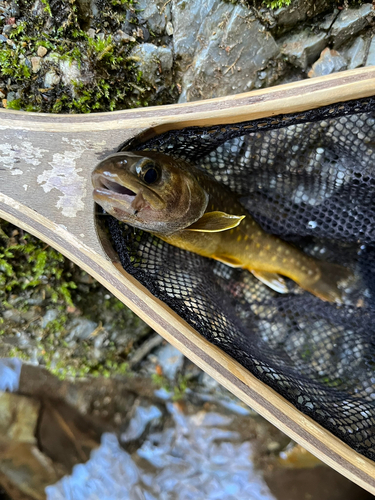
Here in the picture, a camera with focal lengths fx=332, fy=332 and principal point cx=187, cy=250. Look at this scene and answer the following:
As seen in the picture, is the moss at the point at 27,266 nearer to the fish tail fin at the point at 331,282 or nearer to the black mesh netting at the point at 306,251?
the black mesh netting at the point at 306,251

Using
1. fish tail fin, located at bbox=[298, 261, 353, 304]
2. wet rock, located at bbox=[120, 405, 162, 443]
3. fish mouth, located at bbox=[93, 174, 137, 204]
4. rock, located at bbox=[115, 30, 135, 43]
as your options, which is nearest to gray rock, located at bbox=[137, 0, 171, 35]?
rock, located at bbox=[115, 30, 135, 43]

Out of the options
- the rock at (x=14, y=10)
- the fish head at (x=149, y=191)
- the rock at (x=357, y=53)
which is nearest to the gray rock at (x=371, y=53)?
the rock at (x=357, y=53)

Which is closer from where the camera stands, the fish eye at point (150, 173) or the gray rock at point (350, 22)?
the fish eye at point (150, 173)

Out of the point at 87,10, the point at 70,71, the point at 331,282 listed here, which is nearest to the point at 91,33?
the point at 87,10

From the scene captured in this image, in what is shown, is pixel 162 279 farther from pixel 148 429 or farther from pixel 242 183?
pixel 148 429

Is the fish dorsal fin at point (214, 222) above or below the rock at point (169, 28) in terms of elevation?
below

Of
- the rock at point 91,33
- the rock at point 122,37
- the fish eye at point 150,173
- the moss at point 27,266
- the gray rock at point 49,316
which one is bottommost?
the gray rock at point 49,316
